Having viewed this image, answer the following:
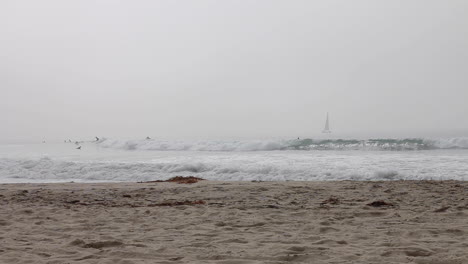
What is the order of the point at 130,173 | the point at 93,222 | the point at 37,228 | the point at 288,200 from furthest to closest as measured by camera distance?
1. the point at 130,173
2. the point at 288,200
3. the point at 93,222
4. the point at 37,228

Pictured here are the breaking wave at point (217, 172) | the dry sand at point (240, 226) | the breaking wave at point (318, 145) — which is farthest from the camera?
the breaking wave at point (318, 145)

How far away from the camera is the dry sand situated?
3.72 meters

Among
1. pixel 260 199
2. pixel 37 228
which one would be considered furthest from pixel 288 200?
pixel 37 228

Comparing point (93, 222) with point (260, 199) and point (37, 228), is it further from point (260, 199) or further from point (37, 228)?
point (260, 199)

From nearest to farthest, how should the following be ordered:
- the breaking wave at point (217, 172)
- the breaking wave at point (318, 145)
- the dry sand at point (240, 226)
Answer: the dry sand at point (240, 226) → the breaking wave at point (217, 172) → the breaking wave at point (318, 145)

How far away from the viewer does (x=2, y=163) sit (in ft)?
57.4

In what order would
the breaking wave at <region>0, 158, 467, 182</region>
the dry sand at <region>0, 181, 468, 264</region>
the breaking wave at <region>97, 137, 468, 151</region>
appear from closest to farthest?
the dry sand at <region>0, 181, 468, 264</region> < the breaking wave at <region>0, 158, 467, 182</region> < the breaking wave at <region>97, 137, 468, 151</region>

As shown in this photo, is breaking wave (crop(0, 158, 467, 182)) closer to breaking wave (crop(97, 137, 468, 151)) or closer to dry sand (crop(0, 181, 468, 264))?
dry sand (crop(0, 181, 468, 264))

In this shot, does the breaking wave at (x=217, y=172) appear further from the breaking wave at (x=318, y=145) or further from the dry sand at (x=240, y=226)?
the breaking wave at (x=318, y=145)

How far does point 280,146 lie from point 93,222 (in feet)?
77.6

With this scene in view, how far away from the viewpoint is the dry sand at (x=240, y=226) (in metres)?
3.72

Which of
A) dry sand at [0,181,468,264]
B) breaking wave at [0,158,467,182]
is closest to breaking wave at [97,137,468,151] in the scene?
breaking wave at [0,158,467,182]

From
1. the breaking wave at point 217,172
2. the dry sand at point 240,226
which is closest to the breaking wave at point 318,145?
the breaking wave at point 217,172

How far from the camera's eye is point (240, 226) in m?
A: 5.10
